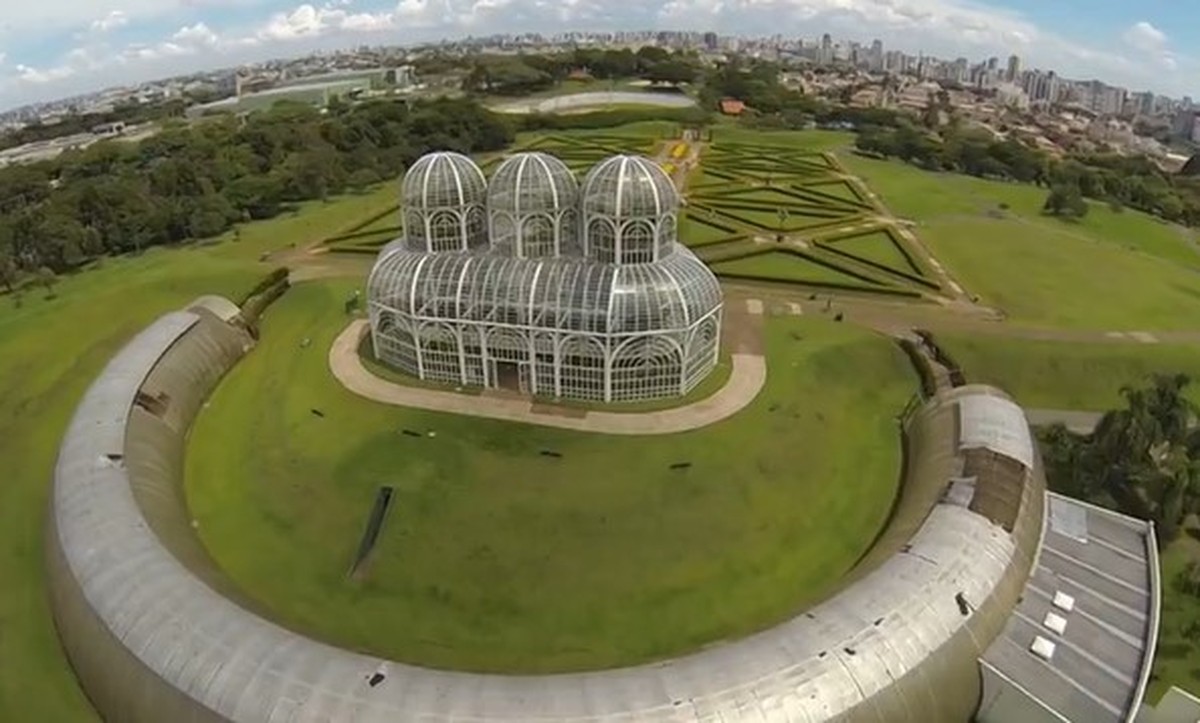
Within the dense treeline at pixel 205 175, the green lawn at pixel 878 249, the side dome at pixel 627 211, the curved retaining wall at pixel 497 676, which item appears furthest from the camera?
the dense treeline at pixel 205 175

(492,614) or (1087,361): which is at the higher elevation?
(1087,361)

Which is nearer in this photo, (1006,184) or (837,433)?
(837,433)

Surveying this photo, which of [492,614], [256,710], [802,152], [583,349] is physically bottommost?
[492,614]

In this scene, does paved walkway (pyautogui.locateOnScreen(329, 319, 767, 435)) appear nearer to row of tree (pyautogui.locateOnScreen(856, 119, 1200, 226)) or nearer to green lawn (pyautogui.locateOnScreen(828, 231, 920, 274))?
green lawn (pyautogui.locateOnScreen(828, 231, 920, 274))

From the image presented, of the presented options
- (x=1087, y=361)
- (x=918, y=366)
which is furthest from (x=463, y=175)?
(x=1087, y=361)

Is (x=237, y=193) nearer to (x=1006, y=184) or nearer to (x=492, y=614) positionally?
(x=492, y=614)

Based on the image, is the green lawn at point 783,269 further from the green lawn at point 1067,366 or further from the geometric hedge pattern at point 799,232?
the green lawn at point 1067,366

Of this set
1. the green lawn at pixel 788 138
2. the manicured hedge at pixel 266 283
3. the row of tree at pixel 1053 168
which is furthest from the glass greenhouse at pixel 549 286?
the green lawn at pixel 788 138
